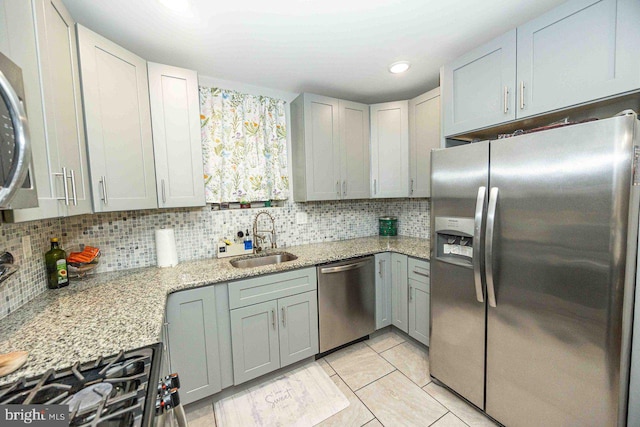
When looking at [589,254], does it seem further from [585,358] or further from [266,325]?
[266,325]

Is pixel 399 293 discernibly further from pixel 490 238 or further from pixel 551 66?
pixel 551 66

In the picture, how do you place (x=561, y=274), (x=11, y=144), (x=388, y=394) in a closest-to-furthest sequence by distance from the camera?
(x=11, y=144) → (x=561, y=274) → (x=388, y=394)

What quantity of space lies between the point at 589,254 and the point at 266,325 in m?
1.85

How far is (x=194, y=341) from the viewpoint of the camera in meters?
1.57

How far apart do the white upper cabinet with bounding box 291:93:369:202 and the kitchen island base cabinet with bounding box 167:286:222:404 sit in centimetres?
123

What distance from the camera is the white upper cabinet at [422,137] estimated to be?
2225 millimetres

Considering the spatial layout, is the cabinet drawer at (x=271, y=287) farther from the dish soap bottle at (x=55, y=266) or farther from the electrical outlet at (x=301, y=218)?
the dish soap bottle at (x=55, y=266)

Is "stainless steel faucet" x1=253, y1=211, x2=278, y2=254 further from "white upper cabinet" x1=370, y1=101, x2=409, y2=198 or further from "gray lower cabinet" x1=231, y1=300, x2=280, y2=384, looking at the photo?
"white upper cabinet" x1=370, y1=101, x2=409, y2=198

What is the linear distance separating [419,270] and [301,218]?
4.09 ft

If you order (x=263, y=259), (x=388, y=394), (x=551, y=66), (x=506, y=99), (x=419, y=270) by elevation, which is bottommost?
(x=388, y=394)

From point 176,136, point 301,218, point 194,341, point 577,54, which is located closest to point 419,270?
point 301,218

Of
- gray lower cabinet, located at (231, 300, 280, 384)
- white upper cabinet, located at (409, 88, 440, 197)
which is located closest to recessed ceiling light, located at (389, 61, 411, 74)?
white upper cabinet, located at (409, 88, 440, 197)

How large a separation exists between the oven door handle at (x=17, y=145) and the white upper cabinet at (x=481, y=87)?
7.07 ft

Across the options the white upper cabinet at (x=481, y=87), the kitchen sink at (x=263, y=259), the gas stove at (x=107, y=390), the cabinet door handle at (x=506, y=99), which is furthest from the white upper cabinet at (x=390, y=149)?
the gas stove at (x=107, y=390)
